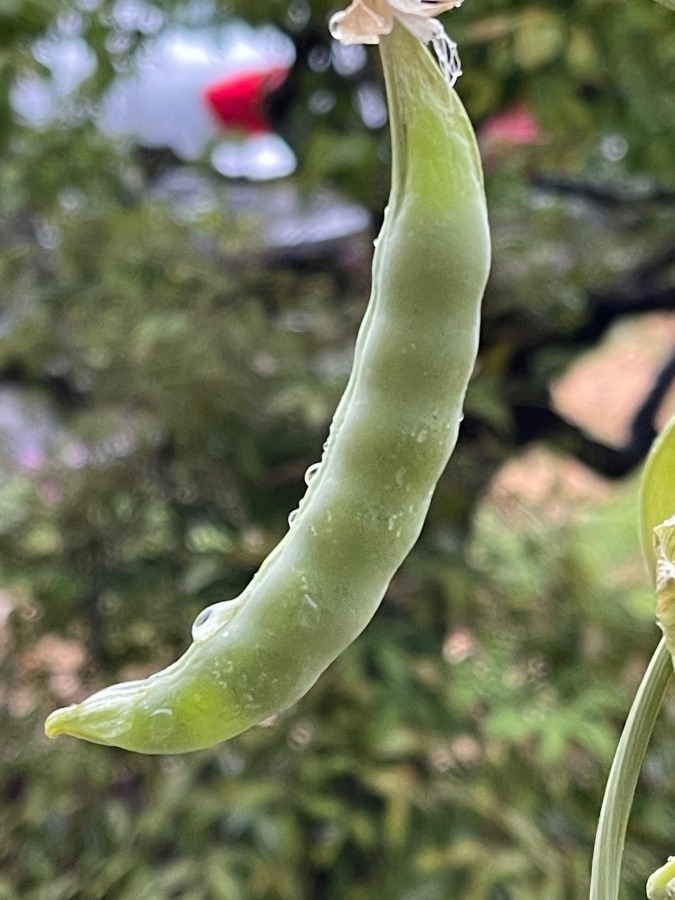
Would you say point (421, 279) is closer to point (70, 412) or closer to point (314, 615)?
point (314, 615)

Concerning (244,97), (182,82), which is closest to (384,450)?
(244,97)

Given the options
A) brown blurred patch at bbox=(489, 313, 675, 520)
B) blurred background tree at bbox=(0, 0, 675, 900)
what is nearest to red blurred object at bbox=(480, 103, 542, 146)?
blurred background tree at bbox=(0, 0, 675, 900)

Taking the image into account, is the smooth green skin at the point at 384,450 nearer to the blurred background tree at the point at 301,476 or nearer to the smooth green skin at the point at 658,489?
the smooth green skin at the point at 658,489

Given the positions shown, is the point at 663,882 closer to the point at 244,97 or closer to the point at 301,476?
the point at 301,476

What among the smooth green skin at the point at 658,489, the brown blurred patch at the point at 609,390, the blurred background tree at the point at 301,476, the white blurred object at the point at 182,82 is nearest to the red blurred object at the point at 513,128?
the blurred background tree at the point at 301,476

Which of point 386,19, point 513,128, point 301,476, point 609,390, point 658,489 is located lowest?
point 609,390

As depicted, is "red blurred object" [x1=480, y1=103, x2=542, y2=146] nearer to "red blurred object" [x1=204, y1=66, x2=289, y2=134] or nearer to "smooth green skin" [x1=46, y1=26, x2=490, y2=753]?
"red blurred object" [x1=204, y1=66, x2=289, y2=134]

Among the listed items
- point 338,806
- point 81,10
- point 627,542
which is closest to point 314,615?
point 338,806
